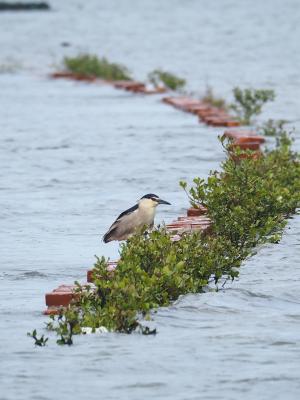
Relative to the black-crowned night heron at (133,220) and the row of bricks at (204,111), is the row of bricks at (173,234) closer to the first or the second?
the black-crowned night heron at (133,220)

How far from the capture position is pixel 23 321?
11.9 m

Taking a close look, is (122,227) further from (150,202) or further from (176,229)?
(176,229)

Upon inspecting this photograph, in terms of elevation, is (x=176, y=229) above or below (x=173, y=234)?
below

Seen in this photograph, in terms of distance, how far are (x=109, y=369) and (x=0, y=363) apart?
0.79m

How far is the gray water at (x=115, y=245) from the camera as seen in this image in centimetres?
1002

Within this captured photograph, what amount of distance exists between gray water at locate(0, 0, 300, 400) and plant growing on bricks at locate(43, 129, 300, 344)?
0.15 m

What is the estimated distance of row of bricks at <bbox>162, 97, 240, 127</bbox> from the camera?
2596cm

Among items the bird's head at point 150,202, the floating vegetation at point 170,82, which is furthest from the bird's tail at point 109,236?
the floating vegetation at point 170,82

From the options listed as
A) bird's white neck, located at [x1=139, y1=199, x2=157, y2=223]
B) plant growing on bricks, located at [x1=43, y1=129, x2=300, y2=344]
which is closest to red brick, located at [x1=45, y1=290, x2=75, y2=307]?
plant growing on bricks, located at [x1=43, y1=129, x2=300, y2=344]

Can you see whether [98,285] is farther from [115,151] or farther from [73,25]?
[73,25]

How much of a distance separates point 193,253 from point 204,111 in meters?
15.2

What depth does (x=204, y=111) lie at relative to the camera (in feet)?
90.7

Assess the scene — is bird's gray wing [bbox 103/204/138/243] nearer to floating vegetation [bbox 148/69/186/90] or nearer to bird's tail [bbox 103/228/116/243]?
bird's tail [bbox 103/228/116/243]

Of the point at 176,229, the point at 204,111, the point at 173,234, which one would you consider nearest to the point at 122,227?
the point at 176,229
